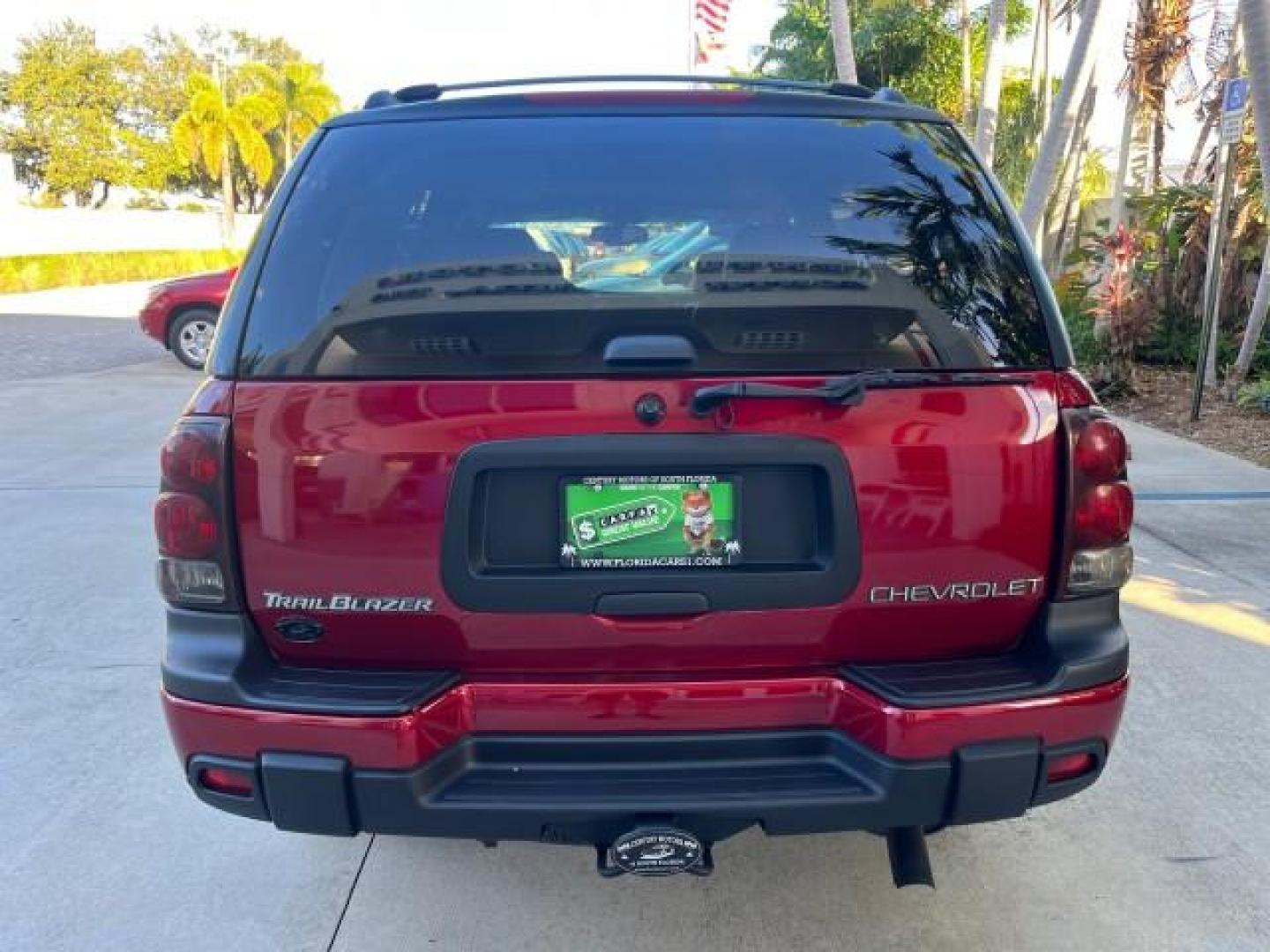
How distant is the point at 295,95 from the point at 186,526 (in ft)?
165

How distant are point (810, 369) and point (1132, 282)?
8.46 metres

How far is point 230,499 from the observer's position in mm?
2164

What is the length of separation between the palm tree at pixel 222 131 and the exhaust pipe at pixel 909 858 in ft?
151

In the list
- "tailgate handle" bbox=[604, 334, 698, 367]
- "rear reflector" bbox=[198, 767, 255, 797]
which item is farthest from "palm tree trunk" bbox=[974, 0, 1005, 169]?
"rear reflector" bbox=[198, 767, 255, 797]

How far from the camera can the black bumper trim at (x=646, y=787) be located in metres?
2.11

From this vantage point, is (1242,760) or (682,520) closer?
(682,520)

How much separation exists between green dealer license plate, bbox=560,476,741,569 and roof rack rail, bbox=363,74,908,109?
1.15 m

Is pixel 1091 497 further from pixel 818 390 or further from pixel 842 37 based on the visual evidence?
pixel 842 37

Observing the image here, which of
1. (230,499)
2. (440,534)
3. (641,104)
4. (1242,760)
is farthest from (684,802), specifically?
(1242,760)

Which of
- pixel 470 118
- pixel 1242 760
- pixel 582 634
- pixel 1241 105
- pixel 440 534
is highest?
pixel 1241 105

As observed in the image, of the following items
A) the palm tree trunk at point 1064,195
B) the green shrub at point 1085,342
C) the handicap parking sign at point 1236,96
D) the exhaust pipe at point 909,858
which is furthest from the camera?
the palm tree trunk at point 1064,195

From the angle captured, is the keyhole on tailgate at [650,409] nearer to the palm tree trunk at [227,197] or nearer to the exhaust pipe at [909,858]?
the exhaust pipe at [909,858]

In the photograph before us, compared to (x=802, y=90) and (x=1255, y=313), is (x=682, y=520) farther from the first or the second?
(x=1255, y=313)

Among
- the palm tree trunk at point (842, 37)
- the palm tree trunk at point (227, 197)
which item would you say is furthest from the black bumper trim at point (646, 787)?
the palm tree trunk at point (227, 197)
